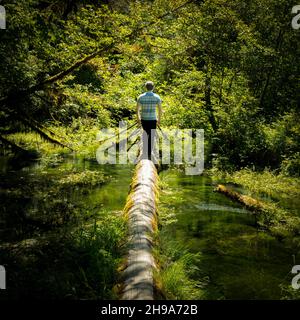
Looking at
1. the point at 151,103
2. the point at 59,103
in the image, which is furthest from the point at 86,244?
the point at 59,103

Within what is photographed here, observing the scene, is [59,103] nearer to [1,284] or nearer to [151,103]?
[151,103]

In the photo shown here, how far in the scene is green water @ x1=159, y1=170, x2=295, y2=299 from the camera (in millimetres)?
5918


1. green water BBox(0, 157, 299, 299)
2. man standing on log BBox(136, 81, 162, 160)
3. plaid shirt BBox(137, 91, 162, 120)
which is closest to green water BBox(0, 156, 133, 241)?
green water BBox(0, 157, 299, 299)

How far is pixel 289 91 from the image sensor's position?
58.5 feet

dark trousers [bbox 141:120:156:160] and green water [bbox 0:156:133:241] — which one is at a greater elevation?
dark trousers [bbox 141:120:156:160]

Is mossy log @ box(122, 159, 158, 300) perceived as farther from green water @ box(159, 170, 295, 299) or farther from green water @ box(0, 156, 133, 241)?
green water @ box(0, 156, 133, 241)

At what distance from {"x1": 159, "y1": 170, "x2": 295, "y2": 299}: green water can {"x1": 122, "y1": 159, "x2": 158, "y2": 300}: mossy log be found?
1.96 feet

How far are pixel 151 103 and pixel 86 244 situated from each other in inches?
216

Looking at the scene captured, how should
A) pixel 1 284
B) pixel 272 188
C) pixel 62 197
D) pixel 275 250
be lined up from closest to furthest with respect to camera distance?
pixel 1 284 → pixel 275 250 → pixel 62 197 → pixel 272 188

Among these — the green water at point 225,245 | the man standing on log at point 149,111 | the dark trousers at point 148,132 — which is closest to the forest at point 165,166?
the green water at point 225,245

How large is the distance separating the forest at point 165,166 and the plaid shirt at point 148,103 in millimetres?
1845

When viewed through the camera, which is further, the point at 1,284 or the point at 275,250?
the point at 275,250

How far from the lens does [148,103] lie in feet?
34.4

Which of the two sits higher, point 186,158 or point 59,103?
point 59,103
